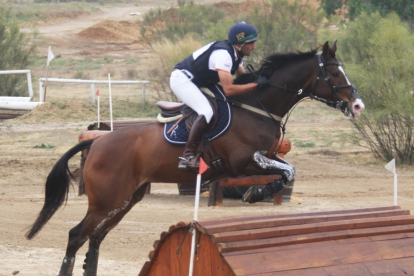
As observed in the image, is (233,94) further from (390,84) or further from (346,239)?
(390,84)

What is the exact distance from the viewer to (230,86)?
5672 millimetres

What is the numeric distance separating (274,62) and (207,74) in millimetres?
682

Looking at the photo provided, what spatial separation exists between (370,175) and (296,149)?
9.79 feet

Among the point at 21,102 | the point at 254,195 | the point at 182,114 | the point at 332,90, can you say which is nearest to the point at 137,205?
the point at 182,114

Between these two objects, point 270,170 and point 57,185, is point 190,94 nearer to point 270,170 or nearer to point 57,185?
point 270,170

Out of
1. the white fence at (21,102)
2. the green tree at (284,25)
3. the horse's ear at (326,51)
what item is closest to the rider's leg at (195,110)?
the horse's ear at (326,51)

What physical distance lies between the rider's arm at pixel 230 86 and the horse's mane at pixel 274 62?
0.66ft

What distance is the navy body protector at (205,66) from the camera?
19.0ft

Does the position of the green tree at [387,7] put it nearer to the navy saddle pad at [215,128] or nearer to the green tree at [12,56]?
the green tree at [12,56]

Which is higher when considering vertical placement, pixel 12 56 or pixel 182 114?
pixel 182 114

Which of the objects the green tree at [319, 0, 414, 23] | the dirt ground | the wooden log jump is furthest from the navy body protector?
the green tree at [319, 0, 414, 23]

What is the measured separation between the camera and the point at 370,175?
492 inches

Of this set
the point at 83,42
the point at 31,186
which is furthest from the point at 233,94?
the point at 83,42

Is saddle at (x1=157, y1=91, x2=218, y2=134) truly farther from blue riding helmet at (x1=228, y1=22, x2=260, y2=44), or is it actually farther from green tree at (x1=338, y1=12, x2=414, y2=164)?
green tree at (x1=338, y1=12, x2=414, y2=164)
